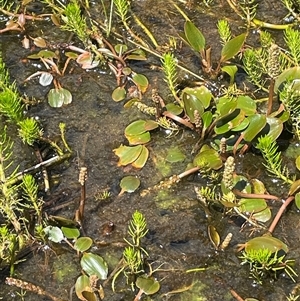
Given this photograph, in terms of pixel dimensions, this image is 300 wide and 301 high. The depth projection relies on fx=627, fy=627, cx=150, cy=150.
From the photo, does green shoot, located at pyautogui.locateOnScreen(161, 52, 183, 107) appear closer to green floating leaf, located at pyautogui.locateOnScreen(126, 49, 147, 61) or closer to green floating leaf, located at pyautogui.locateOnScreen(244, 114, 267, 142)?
green floating leaf, located at pyautogui.locateOnScreen(126, 49, 147, 61)

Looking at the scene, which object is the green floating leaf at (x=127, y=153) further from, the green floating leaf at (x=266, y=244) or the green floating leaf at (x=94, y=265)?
the green floating leaf at (x=266, y=244)

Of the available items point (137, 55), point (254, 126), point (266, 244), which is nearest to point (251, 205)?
point (266, 244)

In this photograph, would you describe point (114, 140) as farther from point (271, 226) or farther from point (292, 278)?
point (292, 278)

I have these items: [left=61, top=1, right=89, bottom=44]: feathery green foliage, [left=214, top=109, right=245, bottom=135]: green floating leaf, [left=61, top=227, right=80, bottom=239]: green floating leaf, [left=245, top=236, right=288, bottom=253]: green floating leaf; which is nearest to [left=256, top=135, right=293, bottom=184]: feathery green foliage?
[left=214, top=109, right=245, bottom=135]: green floating leaf

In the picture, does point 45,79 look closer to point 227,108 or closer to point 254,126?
point 227,108

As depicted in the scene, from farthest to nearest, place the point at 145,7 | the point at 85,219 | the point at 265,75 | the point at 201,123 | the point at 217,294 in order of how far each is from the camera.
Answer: the point at 145,7, the point at 265,75, the point at 201,123, the point at 85,219, the point at 217,294

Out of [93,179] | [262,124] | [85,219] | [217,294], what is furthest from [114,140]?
[217,294]

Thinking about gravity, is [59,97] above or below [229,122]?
below
